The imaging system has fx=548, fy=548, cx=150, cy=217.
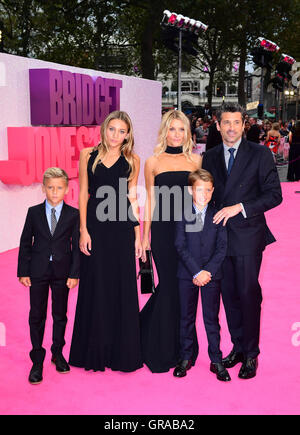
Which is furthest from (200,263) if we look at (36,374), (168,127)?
(36,374)

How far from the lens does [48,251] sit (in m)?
3.76

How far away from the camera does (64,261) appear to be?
380cm

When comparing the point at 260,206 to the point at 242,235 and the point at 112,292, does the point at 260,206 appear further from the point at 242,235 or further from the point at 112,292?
the point at 112,292

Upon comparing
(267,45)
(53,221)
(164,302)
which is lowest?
(164,302)

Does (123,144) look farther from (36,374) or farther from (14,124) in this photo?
(14,124)

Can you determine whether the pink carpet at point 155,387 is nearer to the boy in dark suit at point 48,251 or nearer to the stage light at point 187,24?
the boy in dark suit at point 48,251

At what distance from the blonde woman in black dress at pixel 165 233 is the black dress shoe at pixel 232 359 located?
373mm

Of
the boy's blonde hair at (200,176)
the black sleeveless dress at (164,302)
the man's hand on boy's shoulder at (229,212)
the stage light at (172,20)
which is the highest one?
the stage light at (172,20)

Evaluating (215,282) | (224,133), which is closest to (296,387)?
(215,282)

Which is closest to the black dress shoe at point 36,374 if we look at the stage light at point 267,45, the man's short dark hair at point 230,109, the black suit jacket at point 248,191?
the black suit jacket at point 248,191

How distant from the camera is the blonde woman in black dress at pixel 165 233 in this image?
3893 millimetres

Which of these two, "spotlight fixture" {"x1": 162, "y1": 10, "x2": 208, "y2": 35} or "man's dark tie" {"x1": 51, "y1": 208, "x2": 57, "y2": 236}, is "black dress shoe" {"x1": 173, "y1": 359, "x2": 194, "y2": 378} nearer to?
"man's dark tie" {"x1": 51, "y1": 208, "x2": 57, "y2": 236}

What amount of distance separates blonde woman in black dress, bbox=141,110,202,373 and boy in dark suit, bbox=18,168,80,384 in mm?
572

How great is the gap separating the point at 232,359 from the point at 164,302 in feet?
2.31
